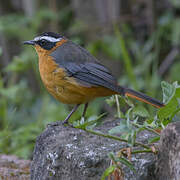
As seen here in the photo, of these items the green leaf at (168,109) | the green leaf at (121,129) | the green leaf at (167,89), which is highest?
the green leaf at (167,89)

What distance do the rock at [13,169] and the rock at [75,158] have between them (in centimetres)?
33

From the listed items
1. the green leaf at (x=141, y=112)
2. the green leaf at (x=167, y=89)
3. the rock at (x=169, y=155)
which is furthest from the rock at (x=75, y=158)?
the green leaf at (x=167, y=89)

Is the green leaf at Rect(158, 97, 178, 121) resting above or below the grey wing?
below

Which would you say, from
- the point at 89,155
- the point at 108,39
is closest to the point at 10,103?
the point at 108,39

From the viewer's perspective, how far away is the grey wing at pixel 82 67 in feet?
13.4

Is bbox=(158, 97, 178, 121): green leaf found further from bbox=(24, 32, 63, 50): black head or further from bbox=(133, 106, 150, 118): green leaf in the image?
bbox=(24, 32, 63, 50): black head

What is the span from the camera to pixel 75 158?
2863 mm

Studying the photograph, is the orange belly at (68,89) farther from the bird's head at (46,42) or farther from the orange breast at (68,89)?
the bird's head at (46,42)

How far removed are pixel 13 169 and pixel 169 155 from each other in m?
1.70

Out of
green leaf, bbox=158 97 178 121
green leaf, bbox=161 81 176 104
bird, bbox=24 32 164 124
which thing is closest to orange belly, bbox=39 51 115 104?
bird, bbox=24 32 164 124

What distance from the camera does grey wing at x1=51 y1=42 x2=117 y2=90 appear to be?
4.08 meters

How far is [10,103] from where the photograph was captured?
712 centimetres

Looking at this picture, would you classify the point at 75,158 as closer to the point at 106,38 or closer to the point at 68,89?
the point at 68,89

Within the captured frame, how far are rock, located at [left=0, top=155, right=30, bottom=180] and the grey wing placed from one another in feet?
3.39
